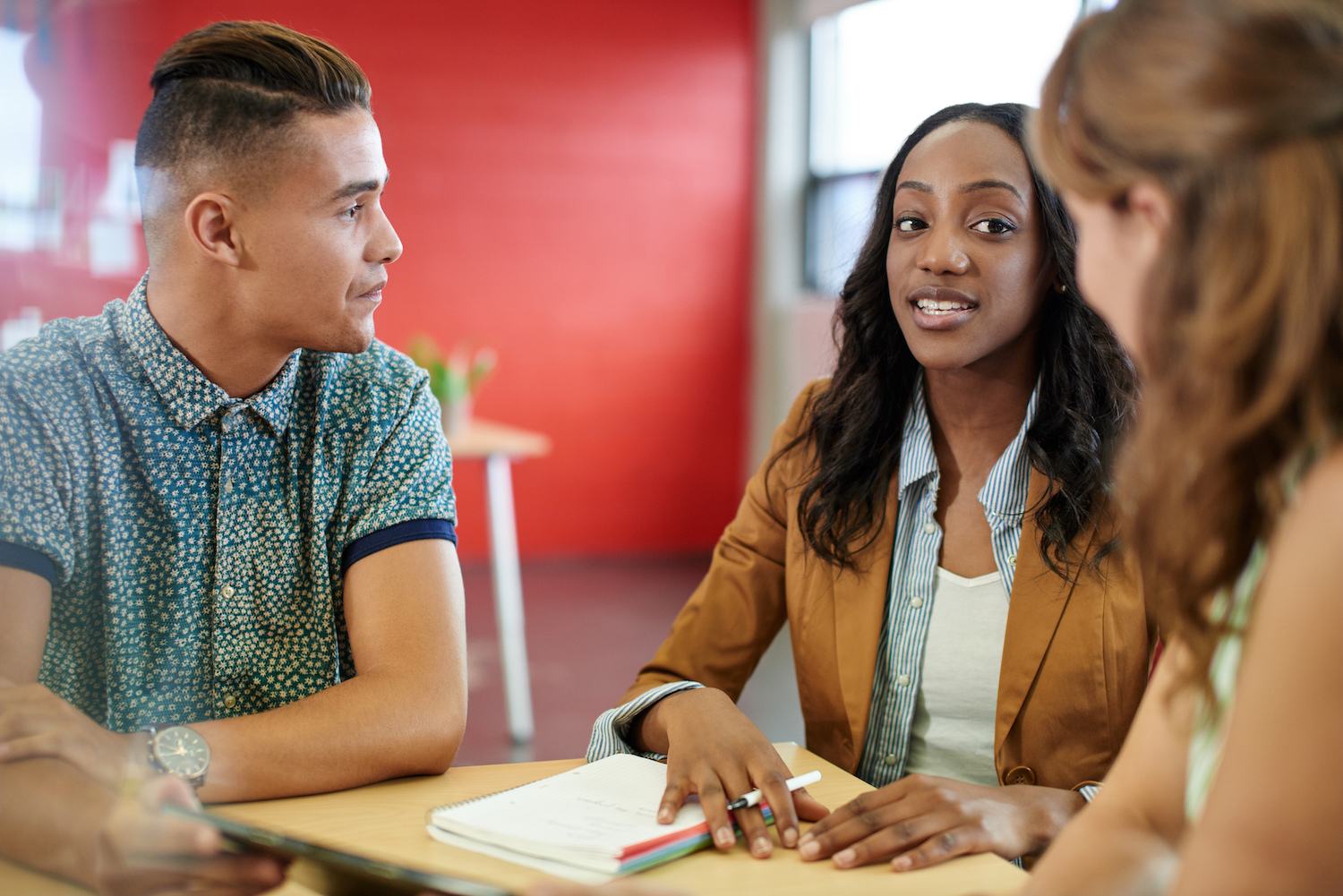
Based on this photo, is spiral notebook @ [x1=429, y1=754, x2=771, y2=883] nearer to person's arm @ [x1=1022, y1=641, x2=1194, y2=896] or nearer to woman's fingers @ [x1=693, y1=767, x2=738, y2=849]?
woman's fingers @ [x1=693, y1=767, x2=738, y2=849]

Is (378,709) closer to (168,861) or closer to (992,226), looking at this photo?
(168,861)

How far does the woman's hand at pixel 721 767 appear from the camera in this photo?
2.84ft

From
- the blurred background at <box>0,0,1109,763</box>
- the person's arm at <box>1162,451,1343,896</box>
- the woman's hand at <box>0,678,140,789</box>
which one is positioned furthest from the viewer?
the blurred background at <box>0,0,1109,763</box>

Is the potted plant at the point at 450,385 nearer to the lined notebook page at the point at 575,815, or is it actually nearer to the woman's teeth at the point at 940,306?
the woman's teeth at the point at 940,306

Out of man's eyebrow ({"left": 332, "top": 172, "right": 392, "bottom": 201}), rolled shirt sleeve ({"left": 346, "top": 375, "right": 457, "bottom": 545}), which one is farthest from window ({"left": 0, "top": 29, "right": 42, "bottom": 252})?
rolled shirt sleeve ({"left": 346, "top": 375, "right": 457, "bottom": 545})

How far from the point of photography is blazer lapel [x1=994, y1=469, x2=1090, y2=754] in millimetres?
1197

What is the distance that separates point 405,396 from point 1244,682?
97 centimetres

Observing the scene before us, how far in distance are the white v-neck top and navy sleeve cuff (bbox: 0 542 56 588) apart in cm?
97

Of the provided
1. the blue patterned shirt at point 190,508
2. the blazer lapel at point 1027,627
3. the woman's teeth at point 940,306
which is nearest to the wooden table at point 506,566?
the blue patterned shirt at point 190,508

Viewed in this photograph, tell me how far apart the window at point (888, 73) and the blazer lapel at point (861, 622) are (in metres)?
2.46

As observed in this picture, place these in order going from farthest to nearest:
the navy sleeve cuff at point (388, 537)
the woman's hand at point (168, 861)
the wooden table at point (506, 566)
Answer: the wooden table at point (506, 566) → the navy sleeve cuff at point (388, 537) → the woman's hand at point (168, 861)

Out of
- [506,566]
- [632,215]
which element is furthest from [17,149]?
[632,215]

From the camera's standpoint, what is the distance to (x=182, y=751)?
0.92m

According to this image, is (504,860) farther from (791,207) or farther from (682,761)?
(791,207)
